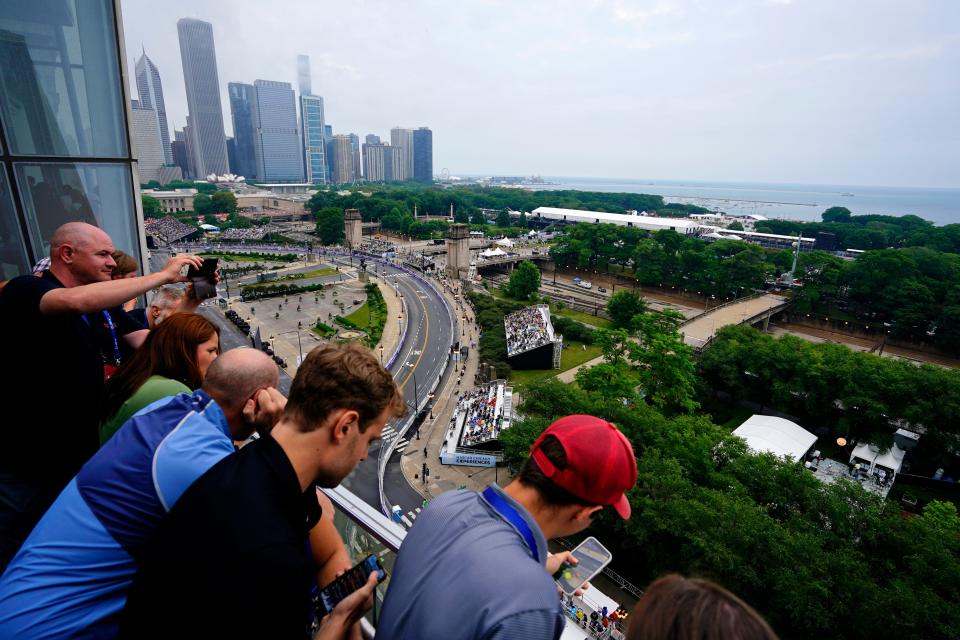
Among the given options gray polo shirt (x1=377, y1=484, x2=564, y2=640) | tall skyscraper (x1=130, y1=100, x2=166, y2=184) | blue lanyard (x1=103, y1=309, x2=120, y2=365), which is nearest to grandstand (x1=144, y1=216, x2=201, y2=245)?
blue lanyard (x1=103, y1=309, x2=120, y2=365)

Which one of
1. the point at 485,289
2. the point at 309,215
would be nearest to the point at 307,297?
the point at 485,289

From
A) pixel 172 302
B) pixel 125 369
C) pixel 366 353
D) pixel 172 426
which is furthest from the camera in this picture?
pixel 172 302

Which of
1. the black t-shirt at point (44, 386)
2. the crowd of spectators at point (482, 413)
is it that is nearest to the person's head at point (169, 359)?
the black t-shirt at point (44, 386)

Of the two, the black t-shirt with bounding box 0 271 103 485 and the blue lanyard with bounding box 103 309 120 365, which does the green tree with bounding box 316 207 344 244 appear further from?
the black t-shirt with bounding box 0 271 103 485

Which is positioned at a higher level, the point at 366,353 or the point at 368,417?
the point at 366,353

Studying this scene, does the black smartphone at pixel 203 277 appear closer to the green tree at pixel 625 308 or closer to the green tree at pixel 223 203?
the green tree at pixel 625 308

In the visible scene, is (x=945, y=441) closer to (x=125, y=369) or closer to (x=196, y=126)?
(x=125, y=369)
